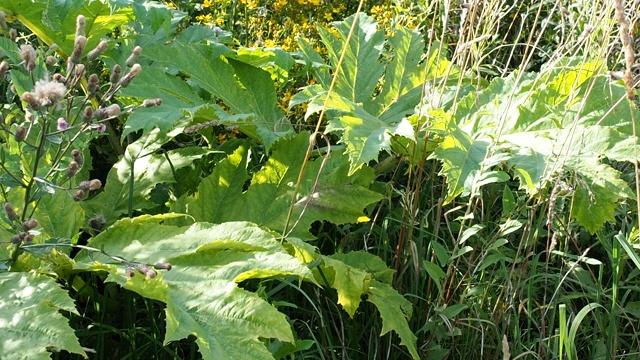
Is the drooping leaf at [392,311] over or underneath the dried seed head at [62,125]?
underneath

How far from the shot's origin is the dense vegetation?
1719 mm

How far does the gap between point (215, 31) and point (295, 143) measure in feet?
2.46

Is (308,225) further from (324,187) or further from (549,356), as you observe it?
(549,356)

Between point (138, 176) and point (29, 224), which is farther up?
point (29, 224)

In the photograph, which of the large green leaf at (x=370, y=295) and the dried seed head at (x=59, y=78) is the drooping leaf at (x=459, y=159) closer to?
the large green leaf at (x=370, y=295)

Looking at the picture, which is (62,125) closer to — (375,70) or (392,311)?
(392,311)

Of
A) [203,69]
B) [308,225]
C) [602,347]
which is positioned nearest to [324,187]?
[308,225]

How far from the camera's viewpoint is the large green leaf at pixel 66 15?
2.37m

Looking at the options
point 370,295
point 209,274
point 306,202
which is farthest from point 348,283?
point 209,274

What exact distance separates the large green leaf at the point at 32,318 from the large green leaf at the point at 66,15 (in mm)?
940

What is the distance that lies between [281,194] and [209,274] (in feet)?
1.80

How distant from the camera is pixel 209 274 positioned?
5.91 ft

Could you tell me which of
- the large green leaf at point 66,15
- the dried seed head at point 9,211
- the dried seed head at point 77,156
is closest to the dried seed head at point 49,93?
the dried seed head at point 77,156

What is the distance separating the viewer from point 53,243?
1.79 metres
